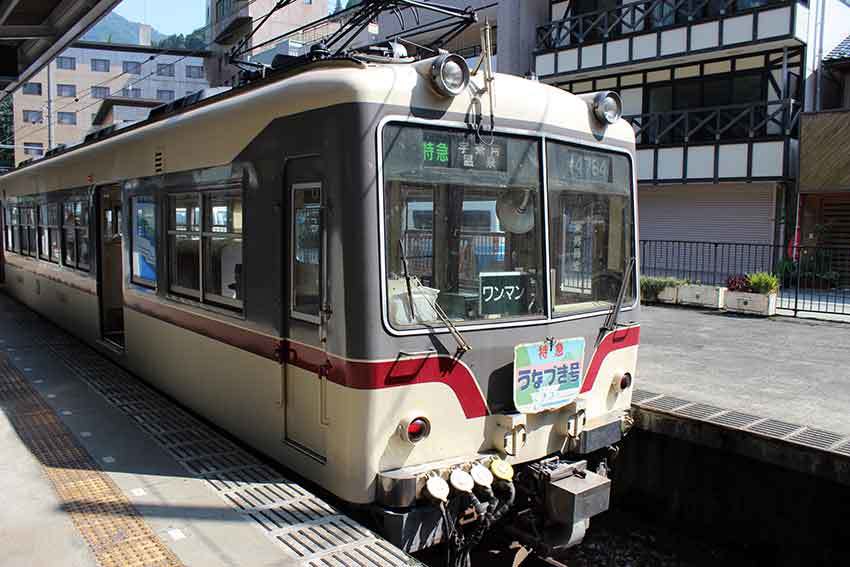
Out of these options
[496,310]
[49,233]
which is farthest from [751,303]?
[49,233]

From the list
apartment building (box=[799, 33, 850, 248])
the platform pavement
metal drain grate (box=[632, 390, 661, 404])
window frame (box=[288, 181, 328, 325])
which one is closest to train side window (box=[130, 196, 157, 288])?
window frame (box=[288, 181, 328, 325])

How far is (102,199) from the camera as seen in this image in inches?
332

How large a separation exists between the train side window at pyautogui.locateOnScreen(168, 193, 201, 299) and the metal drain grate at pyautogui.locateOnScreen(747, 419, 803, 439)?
480 centimetres

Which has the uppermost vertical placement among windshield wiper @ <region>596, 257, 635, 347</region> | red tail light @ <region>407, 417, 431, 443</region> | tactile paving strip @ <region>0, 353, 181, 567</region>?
windshield wiper @ <region>596, 257, 635, 347</region>

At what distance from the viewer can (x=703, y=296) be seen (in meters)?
14.0

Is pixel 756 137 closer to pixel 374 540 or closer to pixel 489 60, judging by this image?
pixel 489 60

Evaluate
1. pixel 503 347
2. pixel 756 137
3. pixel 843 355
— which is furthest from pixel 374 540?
pixel 756 137

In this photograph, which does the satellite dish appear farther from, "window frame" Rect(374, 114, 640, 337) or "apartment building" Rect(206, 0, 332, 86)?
"apartment building" Rect(206, 0, 332, 86)

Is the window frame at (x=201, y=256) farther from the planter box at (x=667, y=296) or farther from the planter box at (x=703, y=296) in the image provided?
the planter box at (x=667, y=296)

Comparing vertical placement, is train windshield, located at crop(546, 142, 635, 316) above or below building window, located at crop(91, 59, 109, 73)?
below

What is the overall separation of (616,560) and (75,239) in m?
7.46

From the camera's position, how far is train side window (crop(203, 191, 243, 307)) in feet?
16.8

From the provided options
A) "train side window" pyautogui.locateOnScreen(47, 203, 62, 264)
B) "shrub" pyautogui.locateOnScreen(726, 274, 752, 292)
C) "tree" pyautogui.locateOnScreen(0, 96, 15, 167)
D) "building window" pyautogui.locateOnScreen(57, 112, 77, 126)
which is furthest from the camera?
"building window" pyautogui.locateOnScreen(57, 112, 77, 126)

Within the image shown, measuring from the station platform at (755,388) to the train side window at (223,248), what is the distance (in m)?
4.01
